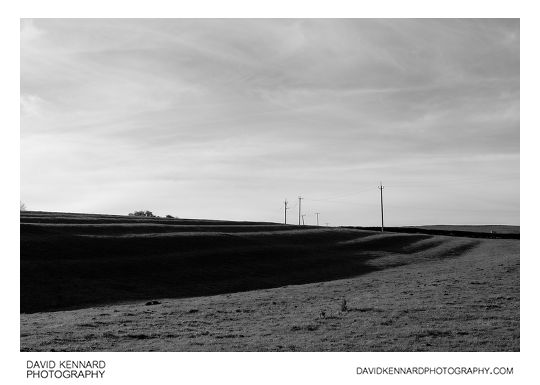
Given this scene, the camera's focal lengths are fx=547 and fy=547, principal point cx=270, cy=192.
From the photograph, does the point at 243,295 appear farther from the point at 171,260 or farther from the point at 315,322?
the point at 171,260

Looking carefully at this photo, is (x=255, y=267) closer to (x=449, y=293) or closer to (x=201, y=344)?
(x=449, y=293)

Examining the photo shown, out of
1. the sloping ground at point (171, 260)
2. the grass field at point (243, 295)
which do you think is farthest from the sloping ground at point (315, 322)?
the sloping ground at point (171, 260)

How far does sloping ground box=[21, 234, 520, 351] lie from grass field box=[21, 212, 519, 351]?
0.22 ft

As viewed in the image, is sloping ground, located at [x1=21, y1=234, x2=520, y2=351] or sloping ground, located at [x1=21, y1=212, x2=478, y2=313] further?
sloping ground, located at [x1=21, y1=212, x2=478, y2=313]

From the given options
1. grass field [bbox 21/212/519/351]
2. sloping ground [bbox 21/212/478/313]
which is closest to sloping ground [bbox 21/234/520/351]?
grass field [bbox 21/212/519/351]

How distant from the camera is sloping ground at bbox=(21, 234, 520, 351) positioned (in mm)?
21953

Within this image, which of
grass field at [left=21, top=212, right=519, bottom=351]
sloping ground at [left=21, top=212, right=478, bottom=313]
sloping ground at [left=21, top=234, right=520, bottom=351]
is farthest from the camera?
sloping ground at [left=21, top=212, right=478, bottom=313]

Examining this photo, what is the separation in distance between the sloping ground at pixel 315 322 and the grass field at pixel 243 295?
0.07 meters

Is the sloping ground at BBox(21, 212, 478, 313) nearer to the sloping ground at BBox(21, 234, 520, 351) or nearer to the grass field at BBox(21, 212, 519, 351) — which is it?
the grass field at BBox(21, 212, 519, 351)

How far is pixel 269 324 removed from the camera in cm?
2644

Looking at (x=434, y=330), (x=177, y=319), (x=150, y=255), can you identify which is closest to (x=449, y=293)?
(x=434, y=330)
